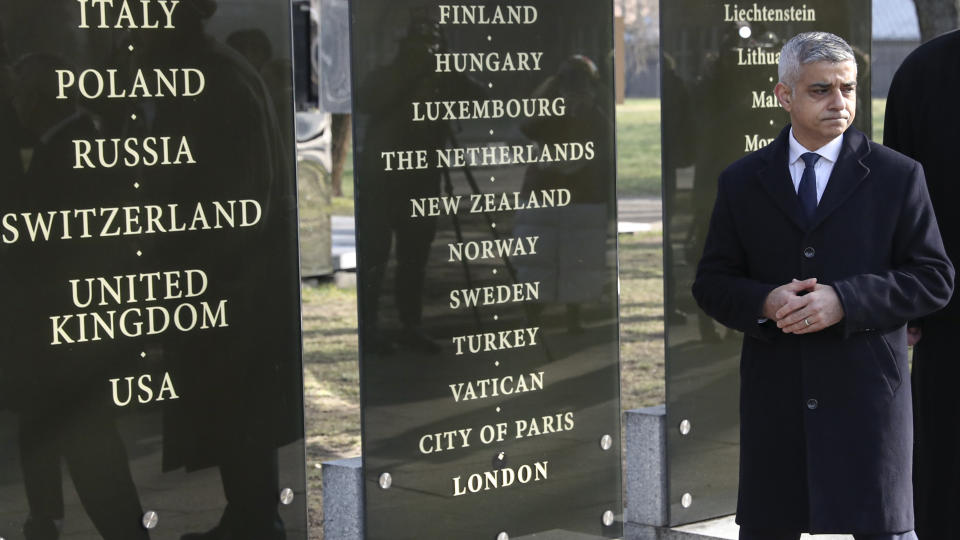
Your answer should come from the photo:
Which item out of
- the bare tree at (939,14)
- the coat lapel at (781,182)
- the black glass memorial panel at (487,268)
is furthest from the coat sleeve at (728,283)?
the bare tree at (939,14)

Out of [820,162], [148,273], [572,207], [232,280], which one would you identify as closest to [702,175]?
[572,207]

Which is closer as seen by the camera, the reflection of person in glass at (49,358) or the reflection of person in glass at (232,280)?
the reflection of person in glass at (49,358)

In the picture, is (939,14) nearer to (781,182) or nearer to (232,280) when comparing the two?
(781,182)

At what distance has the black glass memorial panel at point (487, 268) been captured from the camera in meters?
4.41

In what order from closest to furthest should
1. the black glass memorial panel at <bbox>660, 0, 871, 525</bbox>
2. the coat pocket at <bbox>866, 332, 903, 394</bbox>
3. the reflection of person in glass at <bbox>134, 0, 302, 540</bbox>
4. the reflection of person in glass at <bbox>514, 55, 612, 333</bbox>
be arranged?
the coat pocket at <bbox>866, 332, 903, 394</bbox> < the reflection of person in glass at <bbox>134, 0, 302, 540</bbox> < the reflection of person in glass at <bbox>514, 55, 612, 333</bbox> < the black glass memorial panel at <bbox>660, 0, 871, 525</bbox>

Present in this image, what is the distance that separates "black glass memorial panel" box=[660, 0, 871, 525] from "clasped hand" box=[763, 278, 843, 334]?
1.75m

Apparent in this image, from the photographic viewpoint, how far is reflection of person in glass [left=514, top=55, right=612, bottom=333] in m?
4.83

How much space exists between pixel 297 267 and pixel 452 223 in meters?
0.61

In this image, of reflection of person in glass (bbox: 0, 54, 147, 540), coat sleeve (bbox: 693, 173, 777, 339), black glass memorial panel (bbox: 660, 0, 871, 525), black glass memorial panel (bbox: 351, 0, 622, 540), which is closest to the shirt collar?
coat sleeve (bbox: 693, 173, 777, 339)

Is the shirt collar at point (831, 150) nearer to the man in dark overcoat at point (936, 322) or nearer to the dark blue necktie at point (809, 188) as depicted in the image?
the dark blue necktie at point (809, 188)

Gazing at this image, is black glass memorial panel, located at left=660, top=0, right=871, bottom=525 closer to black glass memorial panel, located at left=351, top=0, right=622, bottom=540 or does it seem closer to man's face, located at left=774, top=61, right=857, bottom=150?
black glass memorial panel, located at left=351, top=0, right=622, bottom=540

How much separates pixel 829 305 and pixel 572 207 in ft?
5.18

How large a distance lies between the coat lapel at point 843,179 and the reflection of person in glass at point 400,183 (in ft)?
4.37

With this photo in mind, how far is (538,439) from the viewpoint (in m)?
4.91
